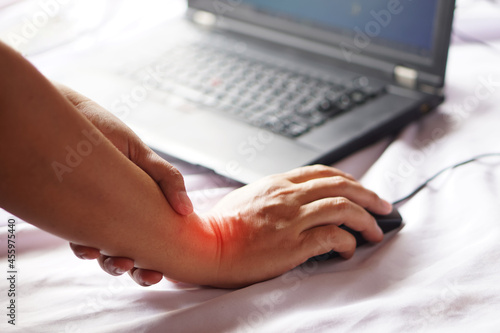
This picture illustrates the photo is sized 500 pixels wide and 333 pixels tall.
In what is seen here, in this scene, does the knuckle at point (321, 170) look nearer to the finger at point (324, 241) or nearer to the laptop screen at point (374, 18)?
the finger at point (324, 241)

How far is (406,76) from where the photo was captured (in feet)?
3.09

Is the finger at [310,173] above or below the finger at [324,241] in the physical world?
above

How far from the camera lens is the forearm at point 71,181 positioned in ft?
1.53

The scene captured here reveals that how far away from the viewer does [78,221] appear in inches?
20.3

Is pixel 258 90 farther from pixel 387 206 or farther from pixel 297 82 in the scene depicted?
pixel 387 206

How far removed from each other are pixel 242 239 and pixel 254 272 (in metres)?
0.04

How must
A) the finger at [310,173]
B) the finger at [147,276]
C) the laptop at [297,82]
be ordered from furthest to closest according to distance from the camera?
1. the laptop at [297,82]
2. the finger at [310,173]
3. the finger at [147,276]

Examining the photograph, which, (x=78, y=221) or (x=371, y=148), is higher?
(x=78, y=221)

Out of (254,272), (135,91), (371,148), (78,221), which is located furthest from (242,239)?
(135,91)

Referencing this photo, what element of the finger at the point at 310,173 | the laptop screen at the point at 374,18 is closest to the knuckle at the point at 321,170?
the finger at the point at 310,173

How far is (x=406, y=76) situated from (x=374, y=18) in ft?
0.38

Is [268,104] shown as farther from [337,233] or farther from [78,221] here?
[78,221]

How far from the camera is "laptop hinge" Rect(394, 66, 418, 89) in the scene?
36.7 inches

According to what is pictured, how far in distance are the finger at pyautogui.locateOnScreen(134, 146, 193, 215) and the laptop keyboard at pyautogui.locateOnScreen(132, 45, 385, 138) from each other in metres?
0.27
